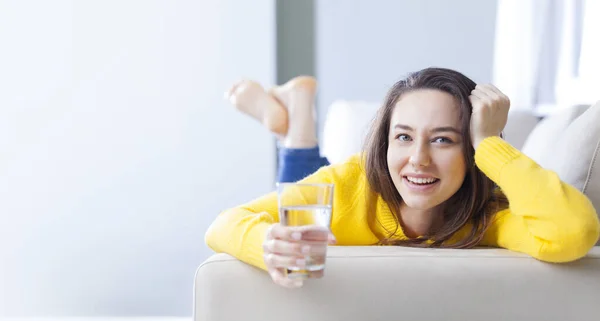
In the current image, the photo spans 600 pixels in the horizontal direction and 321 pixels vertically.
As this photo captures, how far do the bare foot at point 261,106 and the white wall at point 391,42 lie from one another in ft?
3.46

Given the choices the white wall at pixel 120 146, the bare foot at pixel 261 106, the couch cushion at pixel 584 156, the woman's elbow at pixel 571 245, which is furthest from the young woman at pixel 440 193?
the white wall at pixel 120 146

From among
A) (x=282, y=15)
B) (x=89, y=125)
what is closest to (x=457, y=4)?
(x=282, y=15)

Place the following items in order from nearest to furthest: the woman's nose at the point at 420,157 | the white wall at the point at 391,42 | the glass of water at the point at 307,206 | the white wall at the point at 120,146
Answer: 1. the glass of water at the point at 307,206
2. the woman's nose at the point at 420,157
3. the white wall at the point at 391,42
4. the white wall at the point at 120,146

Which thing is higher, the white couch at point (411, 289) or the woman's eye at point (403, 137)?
the woman's eye at point (403, 137)

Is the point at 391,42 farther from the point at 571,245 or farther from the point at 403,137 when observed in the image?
the point at 571,245

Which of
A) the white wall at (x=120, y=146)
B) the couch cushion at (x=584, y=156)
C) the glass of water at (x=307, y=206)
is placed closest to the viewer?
the glass of water at (x=307, y=206)

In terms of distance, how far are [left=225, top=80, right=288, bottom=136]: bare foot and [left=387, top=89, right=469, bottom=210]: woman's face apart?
108 centimetres

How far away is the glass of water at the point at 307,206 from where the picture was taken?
3.96 ft

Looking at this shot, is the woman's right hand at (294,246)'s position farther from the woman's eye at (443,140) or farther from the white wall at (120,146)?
the white wall at (120,146)

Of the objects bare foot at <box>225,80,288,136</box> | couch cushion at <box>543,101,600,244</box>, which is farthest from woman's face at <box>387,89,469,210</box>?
bare foot at <box>225,80,288,136</box>

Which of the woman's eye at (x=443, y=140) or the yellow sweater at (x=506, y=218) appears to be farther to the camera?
the woman's eye at (x=443, y=140)

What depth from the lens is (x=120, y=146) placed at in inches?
A: 161

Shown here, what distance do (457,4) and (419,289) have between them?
2557 millimetres

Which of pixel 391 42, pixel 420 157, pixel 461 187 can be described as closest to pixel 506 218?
pixel 461 187
